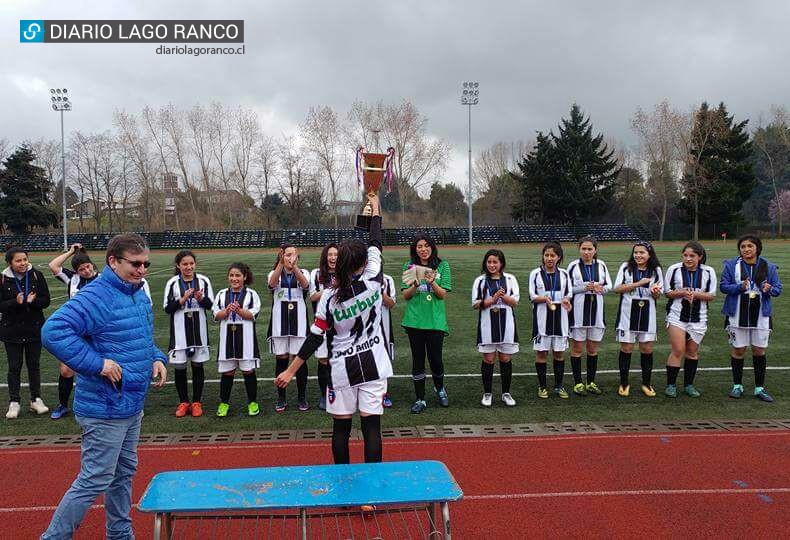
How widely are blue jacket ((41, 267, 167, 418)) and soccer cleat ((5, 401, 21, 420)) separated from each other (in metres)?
4.15

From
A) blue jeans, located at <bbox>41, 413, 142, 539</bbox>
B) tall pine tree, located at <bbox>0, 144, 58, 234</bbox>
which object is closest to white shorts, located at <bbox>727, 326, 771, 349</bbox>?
blue jeans, located at <bbox>41, 413, 142, 539</bbox>

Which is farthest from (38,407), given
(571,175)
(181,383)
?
(571,175)

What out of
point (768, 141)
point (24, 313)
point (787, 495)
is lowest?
point (787, 495)

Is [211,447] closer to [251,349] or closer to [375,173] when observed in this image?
[251,349]

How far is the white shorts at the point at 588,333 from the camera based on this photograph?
7.19 m

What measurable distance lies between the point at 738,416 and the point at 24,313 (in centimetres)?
813

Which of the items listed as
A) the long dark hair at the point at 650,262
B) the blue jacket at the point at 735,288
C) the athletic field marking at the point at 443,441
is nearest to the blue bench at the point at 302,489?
the athletic field marking at the point at 443,441

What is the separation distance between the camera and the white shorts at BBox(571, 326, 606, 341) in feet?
23.6

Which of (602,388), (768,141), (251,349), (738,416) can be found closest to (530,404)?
(602,388)

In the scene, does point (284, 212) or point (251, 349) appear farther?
point (284, 212)

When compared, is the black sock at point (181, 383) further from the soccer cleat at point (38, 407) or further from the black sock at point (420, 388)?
the black sock at point (420, 388)

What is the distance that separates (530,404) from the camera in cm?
699

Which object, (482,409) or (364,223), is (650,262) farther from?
(364,223)

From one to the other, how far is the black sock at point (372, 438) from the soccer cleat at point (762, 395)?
18.0ft
